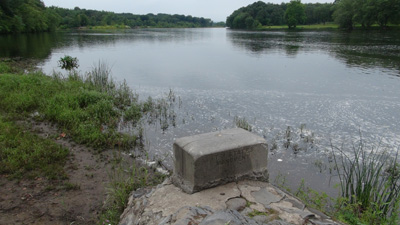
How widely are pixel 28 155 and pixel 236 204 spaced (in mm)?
5456

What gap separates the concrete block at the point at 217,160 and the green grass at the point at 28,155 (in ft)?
11.0

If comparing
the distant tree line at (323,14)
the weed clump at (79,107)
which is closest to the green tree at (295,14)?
the distant tree line at (323,14)

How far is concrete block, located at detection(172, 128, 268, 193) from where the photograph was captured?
4488 millimetres

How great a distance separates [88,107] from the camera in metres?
11.1

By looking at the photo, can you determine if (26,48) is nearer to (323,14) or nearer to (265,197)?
(265,197)

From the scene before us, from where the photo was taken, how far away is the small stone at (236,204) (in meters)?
4.17

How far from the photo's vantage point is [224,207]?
4168mm

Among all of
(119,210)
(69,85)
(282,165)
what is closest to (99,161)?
(119,210)

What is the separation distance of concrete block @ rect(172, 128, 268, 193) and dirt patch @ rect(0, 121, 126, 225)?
198 centimetres

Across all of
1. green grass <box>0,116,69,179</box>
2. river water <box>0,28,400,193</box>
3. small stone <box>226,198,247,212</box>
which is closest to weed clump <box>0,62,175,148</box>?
green grass <box>0,116,69,179</box>

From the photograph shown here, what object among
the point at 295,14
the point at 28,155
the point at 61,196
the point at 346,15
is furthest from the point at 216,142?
the point at 295,14

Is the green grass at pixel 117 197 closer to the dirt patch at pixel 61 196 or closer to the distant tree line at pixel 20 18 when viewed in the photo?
the dirt patch at pixel 61 196

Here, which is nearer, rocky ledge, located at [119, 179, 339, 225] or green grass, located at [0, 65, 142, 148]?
rocky ledge, located at [119, 179, 339, 225]

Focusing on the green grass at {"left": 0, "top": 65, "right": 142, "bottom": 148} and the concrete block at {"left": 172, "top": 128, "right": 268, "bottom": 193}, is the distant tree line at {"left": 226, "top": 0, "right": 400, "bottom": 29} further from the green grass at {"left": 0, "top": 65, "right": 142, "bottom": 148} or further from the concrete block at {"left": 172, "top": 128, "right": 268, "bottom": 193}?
the concrete block at {"left": 172, "top": 128, "right": 268, "bottom": 193}
